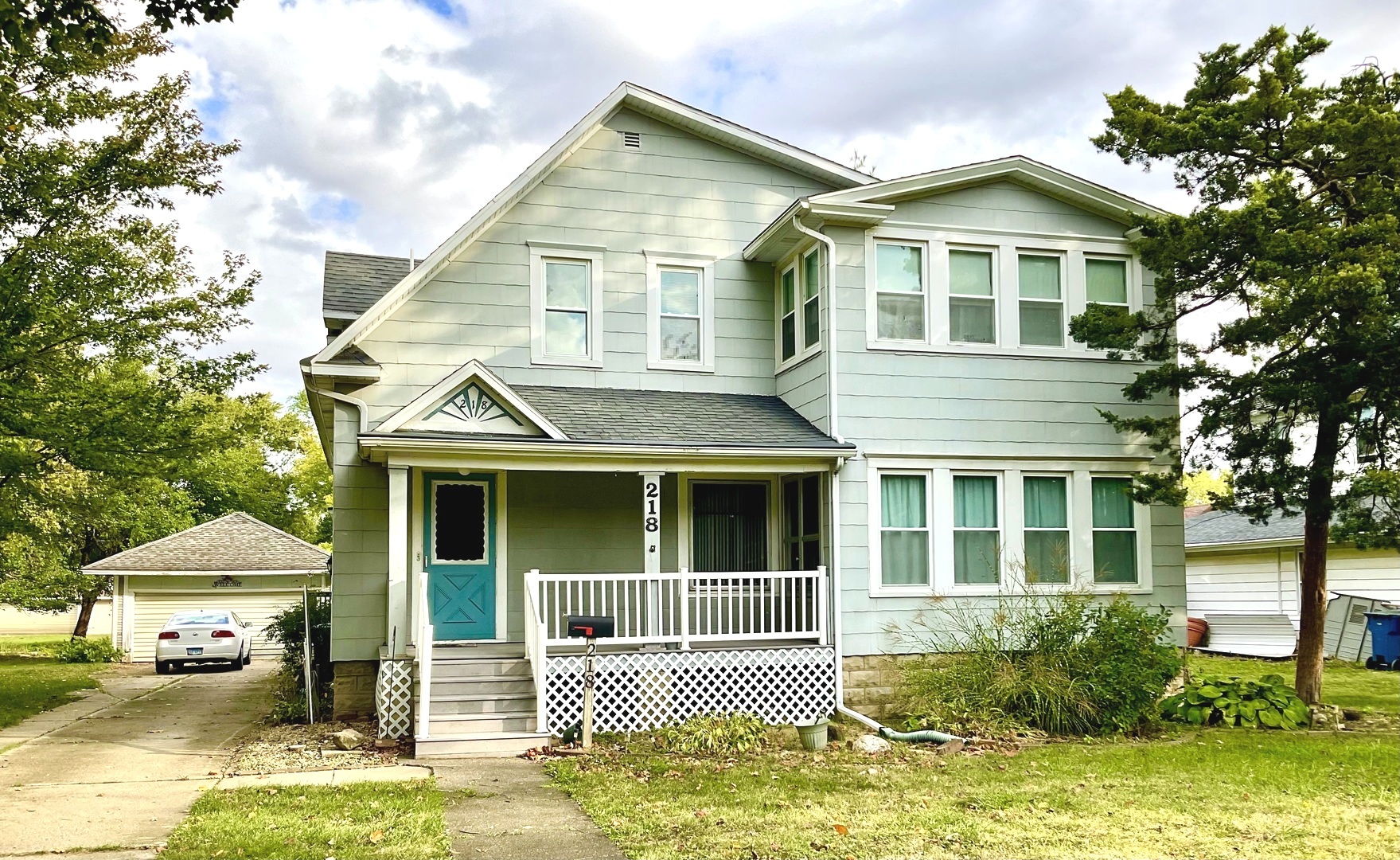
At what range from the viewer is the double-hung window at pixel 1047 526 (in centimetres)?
1404

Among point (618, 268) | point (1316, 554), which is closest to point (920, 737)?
point (1316, 554)

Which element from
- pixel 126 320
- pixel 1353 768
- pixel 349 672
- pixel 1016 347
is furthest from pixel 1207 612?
pixel 126 320

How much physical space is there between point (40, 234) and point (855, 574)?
13.1m

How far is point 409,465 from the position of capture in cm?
1255

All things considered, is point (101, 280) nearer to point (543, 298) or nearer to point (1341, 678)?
point (543, 298)

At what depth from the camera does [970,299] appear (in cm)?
1427

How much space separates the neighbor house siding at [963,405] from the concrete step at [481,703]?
389 centimetres

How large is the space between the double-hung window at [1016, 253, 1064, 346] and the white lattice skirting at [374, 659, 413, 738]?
8.62 m

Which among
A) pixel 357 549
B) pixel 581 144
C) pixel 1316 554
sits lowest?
pixel 1316 554

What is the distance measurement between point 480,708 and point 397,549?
6.71 feet

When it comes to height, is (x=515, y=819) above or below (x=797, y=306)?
below

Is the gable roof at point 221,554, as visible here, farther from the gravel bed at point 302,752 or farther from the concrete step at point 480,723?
the concrete step at point 480,723

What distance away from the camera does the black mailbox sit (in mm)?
12562

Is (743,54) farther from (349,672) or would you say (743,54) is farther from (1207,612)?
(1207,612)
